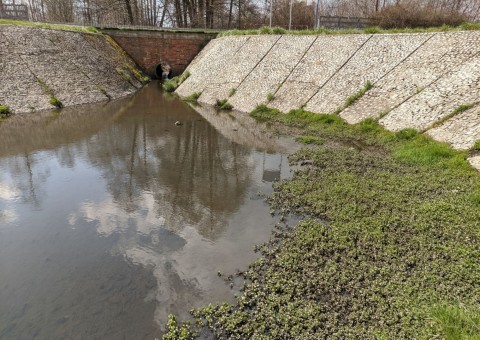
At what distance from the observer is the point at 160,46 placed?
32.4 m

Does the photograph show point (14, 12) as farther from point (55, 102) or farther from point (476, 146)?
point (476, 146)

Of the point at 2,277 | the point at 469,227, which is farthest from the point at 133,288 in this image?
the point at 469,227

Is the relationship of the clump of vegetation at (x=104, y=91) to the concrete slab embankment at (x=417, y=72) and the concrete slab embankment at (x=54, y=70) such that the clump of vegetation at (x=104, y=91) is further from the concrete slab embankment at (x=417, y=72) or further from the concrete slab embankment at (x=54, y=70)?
the concrete slab embankment at (x=417, y=72)

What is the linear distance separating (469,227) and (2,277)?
8.97 m

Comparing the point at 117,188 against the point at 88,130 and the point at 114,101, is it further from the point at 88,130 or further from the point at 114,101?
the point at 114,101

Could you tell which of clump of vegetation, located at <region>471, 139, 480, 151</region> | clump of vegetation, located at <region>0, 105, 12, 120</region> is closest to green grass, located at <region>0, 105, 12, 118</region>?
clump of vegetation, located at <region>0, 105, 12, 120</region>

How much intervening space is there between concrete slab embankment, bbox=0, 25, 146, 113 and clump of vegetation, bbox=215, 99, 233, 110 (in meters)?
7.91

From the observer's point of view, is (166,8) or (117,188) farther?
(166,8)

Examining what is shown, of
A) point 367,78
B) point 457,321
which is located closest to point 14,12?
point 367,78

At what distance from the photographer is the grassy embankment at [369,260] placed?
4759 mm

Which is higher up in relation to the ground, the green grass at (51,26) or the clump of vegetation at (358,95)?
the green grass at (51,26)

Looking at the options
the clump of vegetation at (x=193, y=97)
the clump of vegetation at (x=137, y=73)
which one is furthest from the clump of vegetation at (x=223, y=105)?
the clump of vegetation at (x=137, y=73)

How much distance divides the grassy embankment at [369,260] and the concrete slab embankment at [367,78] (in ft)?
10.4

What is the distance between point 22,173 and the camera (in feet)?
34.2
